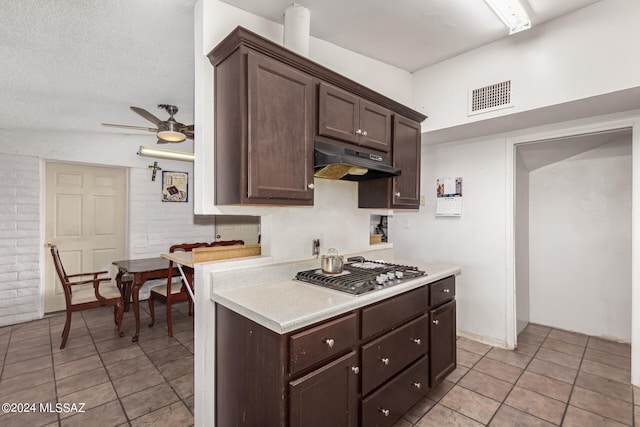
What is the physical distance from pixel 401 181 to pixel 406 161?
184 millimetres

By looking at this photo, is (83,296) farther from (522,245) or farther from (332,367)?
(522,245)

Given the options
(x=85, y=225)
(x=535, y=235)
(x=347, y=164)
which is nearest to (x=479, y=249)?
(x=535, y=235)

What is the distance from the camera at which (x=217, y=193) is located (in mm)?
1715

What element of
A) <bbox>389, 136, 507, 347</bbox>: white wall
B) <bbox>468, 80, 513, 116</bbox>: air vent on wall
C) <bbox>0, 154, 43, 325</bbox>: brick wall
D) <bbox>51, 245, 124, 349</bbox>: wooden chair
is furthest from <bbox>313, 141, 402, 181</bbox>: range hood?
<bbox>0, 154, 43, 325</bbox>: brick wall

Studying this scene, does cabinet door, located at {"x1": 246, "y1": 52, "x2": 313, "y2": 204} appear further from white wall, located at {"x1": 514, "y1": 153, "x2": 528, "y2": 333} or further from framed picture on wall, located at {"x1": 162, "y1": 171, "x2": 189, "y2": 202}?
framed picture on wall, located at {"x1": 162, "y1": 171, "x2": 189, "y2": 202}

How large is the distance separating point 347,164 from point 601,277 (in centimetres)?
330

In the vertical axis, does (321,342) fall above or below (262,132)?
below

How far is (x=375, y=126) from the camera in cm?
219

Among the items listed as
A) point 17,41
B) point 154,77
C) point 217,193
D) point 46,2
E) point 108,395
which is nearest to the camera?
point 46,2

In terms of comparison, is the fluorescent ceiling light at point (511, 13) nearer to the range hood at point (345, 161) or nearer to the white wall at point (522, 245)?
the range hood at point (345, 161)

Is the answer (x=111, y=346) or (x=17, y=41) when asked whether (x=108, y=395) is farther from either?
(x=17, y=41)

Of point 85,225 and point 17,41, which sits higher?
point 17,41

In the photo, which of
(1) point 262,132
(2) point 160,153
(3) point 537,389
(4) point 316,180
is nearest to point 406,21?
(4) point 316,180

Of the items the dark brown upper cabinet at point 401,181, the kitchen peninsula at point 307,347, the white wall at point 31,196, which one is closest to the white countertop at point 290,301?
the kitchen peninsula at point 307,347
